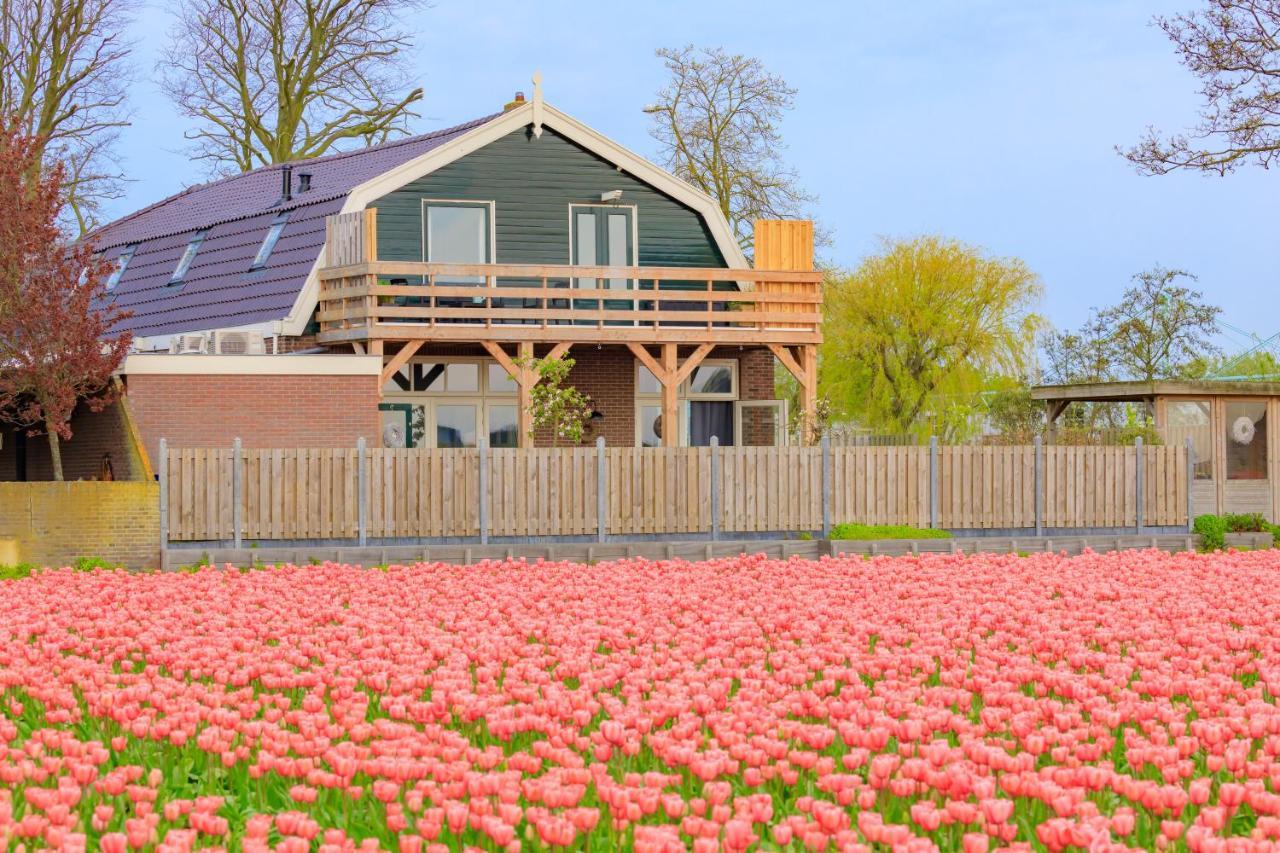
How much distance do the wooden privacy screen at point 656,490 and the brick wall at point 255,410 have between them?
10.7ft

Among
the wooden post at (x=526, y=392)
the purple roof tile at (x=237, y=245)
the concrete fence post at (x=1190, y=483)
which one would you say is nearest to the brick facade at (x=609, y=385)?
the wooden post at (x=526, y=392)

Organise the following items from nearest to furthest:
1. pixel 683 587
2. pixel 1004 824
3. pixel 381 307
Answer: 1. pixel 1004 824
2. pixel 683 587
3. pixel 381 307

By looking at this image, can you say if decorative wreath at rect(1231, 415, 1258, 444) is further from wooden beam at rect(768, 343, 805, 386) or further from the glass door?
the glass door

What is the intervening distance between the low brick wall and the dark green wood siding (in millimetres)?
11554

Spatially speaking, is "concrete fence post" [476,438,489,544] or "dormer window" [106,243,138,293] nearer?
"concrete fence post" [476,438,489,544]

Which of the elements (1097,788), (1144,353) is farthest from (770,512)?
(1144,353)

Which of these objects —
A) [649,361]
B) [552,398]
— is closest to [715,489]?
[552,398]

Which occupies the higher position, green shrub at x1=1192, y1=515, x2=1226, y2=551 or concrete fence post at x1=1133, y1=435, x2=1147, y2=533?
concrete fence post at x1=1133, y1=435, x2=1147, y2=533

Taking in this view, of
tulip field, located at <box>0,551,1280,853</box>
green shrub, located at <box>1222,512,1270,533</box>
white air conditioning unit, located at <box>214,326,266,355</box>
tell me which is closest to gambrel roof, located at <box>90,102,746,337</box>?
white air conditioning unit, located at <box>214,326,266,355</box>

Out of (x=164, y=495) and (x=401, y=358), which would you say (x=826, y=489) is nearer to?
(x=401, y=358)

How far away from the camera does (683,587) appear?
686 inches

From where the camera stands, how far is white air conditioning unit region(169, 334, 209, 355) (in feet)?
107

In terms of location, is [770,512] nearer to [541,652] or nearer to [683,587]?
[683,587]

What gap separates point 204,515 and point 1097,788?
20.3 m
